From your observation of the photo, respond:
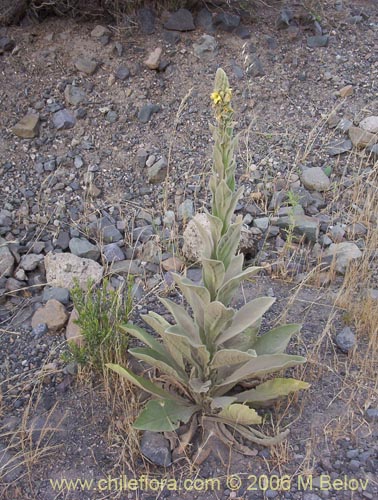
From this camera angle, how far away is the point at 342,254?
4129mm

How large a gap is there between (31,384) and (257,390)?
1.17 metres

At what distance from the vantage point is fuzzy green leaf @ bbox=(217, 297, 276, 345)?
2828mm

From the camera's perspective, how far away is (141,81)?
532cm

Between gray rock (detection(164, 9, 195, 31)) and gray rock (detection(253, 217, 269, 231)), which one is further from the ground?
gray rock (detection(164, 9, 195, 31))

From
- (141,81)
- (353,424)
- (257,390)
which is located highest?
(141,81)

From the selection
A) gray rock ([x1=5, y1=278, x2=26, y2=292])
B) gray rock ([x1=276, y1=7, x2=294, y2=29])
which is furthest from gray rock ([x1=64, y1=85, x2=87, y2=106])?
gray rock ([x1=276, y1=7, x2=294, y2=29])

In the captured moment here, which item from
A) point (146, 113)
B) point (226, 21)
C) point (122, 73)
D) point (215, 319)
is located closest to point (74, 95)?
point (122, 73)

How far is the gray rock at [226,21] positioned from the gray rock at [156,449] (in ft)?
12.9

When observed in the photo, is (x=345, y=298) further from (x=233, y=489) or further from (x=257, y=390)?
(x=233, y=489)

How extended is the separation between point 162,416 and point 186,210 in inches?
74.7

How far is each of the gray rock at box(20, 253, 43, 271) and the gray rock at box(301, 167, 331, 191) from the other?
200 cm

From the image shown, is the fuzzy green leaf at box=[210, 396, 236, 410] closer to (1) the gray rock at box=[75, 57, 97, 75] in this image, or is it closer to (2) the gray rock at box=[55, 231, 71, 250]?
(2) the gray rock at box=[55, 231, 71, 250]

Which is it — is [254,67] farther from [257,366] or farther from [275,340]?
[257,366]

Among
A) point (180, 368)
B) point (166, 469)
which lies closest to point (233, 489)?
point (166, 469)
